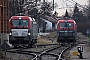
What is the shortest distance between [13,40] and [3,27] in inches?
296

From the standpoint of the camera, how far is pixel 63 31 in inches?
1754

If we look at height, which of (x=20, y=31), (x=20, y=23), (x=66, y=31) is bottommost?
(x=66, y=31)

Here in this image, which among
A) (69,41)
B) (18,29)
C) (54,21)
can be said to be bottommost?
(54,21)

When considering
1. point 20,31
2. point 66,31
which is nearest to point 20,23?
point 20,31

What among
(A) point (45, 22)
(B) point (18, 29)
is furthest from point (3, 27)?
(A) point (45, 22)

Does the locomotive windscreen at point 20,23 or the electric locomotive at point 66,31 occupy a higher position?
the locomotive windscreen at point 20,23

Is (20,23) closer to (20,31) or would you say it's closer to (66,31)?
(20,31)

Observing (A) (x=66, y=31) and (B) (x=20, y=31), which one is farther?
(A) (x=66, y=31)

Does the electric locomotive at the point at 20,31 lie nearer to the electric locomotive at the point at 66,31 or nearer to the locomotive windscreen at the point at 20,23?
the locomotive windscreen at the point at 20,23

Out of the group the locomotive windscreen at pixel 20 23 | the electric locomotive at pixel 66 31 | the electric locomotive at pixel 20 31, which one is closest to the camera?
the electric locomotive at pixel 20 31

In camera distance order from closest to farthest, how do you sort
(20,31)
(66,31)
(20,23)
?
(20,31) < (20,23) < (66,31)

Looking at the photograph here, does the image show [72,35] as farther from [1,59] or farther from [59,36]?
[1,59]

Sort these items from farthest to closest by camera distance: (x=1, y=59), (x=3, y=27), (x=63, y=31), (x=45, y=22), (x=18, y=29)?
1. (x=45, y=22)
2. (x=63, y=31)
3. (x=18, y=29)
4. (x=3, y=27)
5. (x=1, y=59)

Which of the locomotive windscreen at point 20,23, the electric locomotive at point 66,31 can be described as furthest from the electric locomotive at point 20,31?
the electric locomotive at point 66,31
